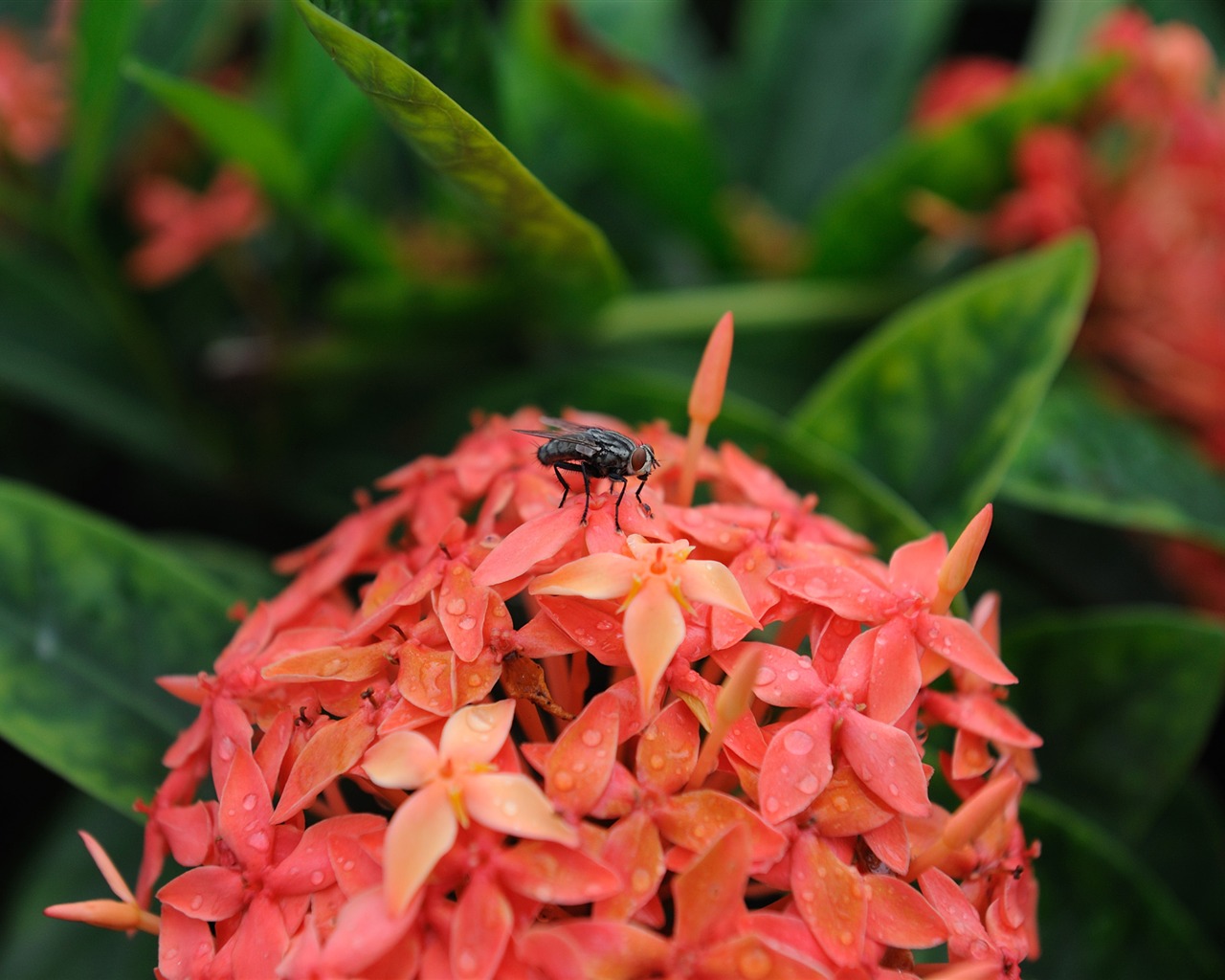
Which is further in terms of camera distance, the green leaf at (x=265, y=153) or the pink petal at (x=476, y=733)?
the green leaf at (x=265, y=153)

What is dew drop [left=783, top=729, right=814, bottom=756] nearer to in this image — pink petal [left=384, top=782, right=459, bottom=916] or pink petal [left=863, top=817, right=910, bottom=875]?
pink petal [left=863, top=817, right=910, bottom=875]

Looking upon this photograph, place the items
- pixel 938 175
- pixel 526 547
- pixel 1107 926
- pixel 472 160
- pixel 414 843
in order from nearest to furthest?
pixel 414 843 → pixel 526 547 → pixel 472 160 → pixel 1107 926 → pixel 938 175

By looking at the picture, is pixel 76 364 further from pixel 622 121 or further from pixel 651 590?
pixel 651 590

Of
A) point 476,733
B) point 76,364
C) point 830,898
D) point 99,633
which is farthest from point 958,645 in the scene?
point 76,364

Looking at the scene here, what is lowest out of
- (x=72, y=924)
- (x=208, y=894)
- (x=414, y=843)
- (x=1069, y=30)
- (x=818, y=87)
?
(x=72, y=924)

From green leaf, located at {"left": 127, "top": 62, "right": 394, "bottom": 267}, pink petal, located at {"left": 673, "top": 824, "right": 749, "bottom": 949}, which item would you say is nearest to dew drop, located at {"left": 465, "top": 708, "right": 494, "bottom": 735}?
pink petal, located at {"left": 673, "top": 824, "right": 749, "bottom": 949}

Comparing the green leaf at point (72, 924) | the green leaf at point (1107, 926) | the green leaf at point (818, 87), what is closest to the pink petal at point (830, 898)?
the green leaf at point (1107, 926)

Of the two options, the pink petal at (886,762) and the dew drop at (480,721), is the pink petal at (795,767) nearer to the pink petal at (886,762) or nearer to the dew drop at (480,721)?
the pink petal at (886,762)
